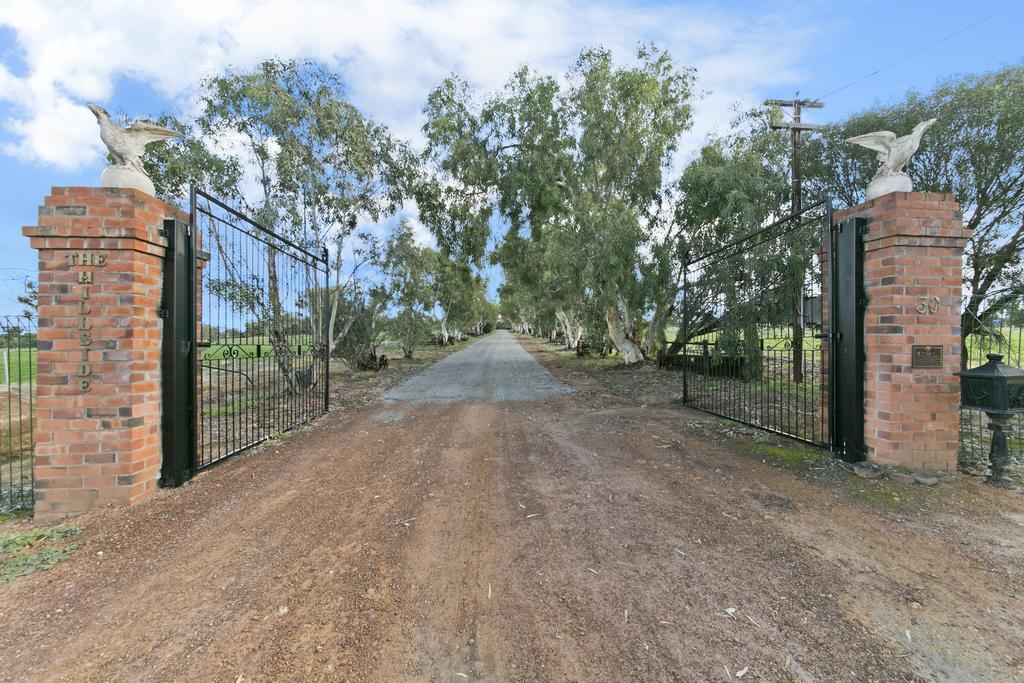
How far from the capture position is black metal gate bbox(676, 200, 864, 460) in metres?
4.06

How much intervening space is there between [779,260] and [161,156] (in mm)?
12510

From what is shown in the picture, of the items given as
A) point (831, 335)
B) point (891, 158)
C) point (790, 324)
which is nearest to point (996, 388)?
point (831, 335)

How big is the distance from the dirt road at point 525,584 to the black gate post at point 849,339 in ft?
2.74

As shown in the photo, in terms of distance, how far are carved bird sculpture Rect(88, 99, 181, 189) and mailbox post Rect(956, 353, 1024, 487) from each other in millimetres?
6916

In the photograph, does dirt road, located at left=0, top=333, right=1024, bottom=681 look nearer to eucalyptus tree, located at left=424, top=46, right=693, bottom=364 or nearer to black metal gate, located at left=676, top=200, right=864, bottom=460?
black metal gate, located at left=676, top=200, right=864, bottom=460

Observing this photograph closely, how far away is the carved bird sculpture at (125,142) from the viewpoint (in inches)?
135

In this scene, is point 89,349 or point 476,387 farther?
point 476,387

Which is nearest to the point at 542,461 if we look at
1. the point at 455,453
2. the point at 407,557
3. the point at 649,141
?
the point at 455,453

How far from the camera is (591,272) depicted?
11.4 meters

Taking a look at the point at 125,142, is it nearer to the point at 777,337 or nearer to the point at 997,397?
the point at 777,337

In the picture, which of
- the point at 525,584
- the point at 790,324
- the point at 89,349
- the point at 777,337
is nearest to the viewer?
the point at 525,584

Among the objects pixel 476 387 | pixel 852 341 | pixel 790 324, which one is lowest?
pixel 476 387

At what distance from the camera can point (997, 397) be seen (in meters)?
3.53

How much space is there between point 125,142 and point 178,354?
5.71 ft
